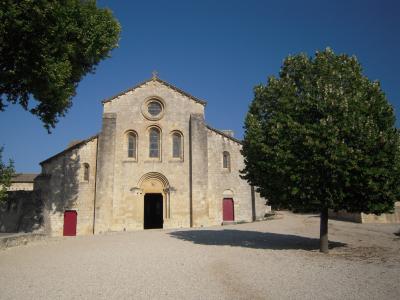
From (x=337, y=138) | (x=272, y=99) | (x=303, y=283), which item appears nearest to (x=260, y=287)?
(x=303, y=283)

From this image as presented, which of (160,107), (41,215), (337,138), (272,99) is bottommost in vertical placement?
(41,215)

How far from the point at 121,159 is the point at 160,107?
6.11 metres

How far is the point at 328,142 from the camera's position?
46.0 feet

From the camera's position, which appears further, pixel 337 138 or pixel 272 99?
pixel 272 99

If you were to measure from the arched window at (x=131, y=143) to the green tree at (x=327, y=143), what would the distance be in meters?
16.3

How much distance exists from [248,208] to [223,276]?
Result: 70.0 feet

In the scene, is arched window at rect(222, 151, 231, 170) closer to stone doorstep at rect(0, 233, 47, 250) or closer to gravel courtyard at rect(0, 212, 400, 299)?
gravel courtyard at rect(0, 212, 400, 299)

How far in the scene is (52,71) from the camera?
50.9 ft

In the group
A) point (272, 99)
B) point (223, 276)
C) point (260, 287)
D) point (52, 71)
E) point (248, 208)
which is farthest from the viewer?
point (248, 208)

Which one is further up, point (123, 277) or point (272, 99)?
point (272, 99)

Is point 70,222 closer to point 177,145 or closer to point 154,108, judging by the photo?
point 177,145

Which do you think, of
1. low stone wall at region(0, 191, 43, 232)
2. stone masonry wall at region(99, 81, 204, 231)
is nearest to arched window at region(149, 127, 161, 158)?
stone masonry wall at region(99, 81, 204, 231)

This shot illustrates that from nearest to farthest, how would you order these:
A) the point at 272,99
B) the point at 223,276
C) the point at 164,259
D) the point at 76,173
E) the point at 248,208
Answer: the point at 223,276 → the point at 164,259 → the point at 272,99 → the point at 76,173 → the point at 248,208

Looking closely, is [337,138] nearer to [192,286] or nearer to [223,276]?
[223,276]
